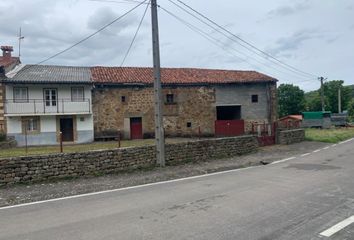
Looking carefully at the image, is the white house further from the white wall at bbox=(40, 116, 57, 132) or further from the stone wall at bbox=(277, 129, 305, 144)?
the stone wall at bbox=(277, 129, 305, 144)

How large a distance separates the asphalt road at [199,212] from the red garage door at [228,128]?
16.1 meters

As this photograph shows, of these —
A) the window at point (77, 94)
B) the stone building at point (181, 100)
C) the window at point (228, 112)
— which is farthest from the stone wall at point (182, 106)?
the window at point (77, 94)

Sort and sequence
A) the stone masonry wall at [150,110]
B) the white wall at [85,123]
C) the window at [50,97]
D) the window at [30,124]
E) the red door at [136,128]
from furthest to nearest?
the red door at [136,128]
the stone masonry wall at [150,110]
the white wall at [85,123]
the window at [50,97]
the window at [30,124]

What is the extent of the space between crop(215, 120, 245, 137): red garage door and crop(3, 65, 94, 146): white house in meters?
11.2

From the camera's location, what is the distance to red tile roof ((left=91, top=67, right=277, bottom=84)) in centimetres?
3084

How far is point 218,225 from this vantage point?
18.5 ft

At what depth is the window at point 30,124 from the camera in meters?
28.1

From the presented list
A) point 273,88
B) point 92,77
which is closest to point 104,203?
point 92,77

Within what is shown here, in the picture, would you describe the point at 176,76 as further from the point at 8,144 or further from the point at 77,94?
the point at 8,144

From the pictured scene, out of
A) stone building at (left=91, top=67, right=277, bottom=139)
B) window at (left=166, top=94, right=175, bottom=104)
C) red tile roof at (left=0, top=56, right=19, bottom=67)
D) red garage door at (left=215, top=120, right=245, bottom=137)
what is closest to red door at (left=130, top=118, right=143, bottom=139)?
stone building at (left=91, top=67, right=277, bottom=139)

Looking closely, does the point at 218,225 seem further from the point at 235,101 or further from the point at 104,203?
the point at 235,101

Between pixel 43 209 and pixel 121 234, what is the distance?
278 cm

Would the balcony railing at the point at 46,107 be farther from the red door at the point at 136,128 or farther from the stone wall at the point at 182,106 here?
the red door at the point at 136,128

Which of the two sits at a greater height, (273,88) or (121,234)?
(273,88)
